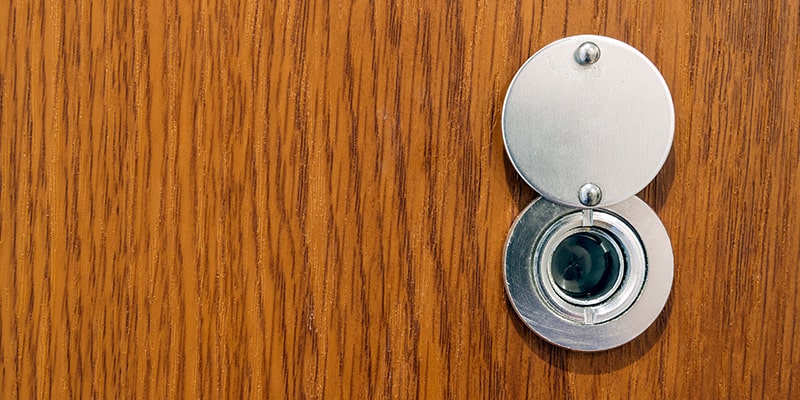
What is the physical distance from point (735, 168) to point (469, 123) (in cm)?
11

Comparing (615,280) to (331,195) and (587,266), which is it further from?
(331,195)

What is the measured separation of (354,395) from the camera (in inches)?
12.4

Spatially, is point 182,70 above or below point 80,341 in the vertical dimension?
above

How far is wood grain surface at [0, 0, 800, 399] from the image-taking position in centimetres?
29

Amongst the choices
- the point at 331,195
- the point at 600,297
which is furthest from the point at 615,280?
the point at 331,195

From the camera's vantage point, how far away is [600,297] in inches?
12.4

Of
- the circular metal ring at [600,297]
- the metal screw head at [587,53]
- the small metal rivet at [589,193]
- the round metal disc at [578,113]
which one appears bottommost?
the circular metal ring at [600,297]

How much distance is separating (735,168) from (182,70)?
0.70ft

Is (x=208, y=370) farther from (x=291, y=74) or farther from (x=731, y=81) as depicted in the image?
(x=731, y=81)

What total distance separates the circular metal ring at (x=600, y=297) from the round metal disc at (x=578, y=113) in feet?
0.04

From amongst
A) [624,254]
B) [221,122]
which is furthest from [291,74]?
[624,254]

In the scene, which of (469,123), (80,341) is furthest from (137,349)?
(469,123)

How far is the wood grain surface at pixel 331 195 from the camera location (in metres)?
0.29

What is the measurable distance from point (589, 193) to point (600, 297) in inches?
1.7
